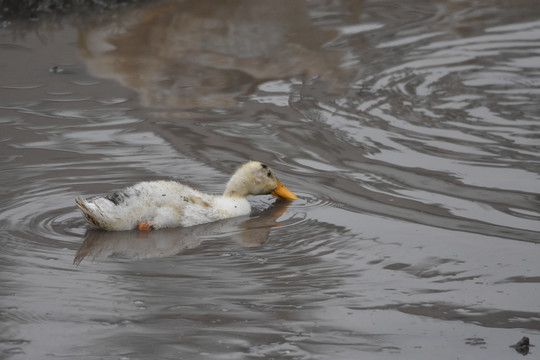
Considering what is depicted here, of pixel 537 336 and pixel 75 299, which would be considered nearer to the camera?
pixel 537 336

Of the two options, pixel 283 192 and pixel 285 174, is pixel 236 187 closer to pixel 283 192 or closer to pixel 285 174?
pixel 283 192

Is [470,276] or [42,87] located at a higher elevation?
[42,87]

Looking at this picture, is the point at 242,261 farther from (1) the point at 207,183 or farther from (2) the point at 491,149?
(2) the point at 491,149

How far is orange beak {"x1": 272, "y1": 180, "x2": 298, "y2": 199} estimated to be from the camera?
730cm

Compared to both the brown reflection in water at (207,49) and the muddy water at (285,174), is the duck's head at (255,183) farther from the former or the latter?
the brown reflection in water at (207,49)

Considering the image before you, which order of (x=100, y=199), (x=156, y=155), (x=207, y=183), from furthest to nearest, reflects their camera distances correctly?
1. (x=156, y=155)
2. (x=207, y=183)
3. (x=100, y=199)

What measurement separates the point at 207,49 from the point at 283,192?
15.3 ft

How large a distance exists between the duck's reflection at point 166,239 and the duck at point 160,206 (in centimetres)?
6

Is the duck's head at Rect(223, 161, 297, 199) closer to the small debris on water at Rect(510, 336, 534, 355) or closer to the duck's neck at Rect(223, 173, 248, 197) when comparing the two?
the duck's neck at Rect(223, 173, 248, 197)

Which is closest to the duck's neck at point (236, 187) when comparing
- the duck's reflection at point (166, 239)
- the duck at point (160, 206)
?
the duck at point (160, 206)

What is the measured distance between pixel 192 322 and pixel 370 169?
3167mm

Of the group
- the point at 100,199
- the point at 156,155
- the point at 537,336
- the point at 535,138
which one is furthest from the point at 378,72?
the point at 537,336

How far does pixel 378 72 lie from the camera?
10.9 metres

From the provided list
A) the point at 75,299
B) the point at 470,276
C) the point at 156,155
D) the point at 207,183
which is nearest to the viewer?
the point at 75,299
